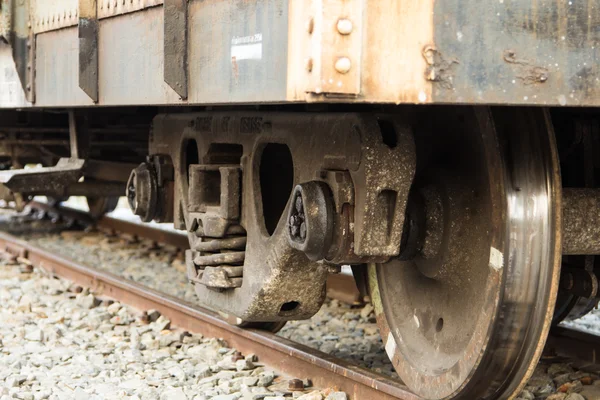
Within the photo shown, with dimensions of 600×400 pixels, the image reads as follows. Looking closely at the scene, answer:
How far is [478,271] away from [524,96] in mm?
1174

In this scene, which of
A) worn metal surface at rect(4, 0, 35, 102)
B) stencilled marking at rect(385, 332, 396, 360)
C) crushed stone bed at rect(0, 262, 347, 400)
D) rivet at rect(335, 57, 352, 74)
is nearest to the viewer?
rivet at rect(335, 57, 352, 74)

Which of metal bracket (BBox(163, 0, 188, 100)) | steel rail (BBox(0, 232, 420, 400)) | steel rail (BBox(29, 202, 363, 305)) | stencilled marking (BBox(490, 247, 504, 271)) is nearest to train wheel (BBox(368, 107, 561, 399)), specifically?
stencilled marking (BBox(490, 247, 504, 271))

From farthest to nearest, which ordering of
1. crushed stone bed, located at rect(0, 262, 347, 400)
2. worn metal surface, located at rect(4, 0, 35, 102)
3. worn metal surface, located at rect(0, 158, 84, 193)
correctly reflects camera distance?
worn metal surface, located at rect(0, 158, 84, 193), worn metal surface, located at rect(4, 0, 35, 102), crushed stone bed, located at rect(0, 262, 347, 400)

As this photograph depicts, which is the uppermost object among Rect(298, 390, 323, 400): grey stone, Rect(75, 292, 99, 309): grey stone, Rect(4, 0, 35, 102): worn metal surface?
Rect(4, 0, 35, 102): worn metal surface

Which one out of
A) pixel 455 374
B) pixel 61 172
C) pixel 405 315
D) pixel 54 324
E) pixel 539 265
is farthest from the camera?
pixel 61 172

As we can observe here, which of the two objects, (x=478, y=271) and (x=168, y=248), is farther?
(x=168, y=248)

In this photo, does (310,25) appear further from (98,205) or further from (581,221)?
(98,205)

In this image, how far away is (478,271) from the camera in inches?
136

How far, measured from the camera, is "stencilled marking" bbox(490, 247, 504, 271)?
3.01 metres

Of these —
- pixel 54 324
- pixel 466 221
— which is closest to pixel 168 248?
pixel 54 324

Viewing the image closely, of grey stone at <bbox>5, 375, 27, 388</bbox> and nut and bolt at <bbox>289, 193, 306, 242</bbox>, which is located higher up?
nut and bolt at <bbox>289, 193, 306, 242</bbox>

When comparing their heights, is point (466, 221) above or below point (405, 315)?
above

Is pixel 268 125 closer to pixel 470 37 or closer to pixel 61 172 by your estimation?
pixel 470 37

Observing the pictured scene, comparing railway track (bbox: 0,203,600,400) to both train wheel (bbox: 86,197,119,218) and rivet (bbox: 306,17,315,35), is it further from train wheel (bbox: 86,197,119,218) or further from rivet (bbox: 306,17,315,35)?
train wheel (bbox: 86,197,119,218)
